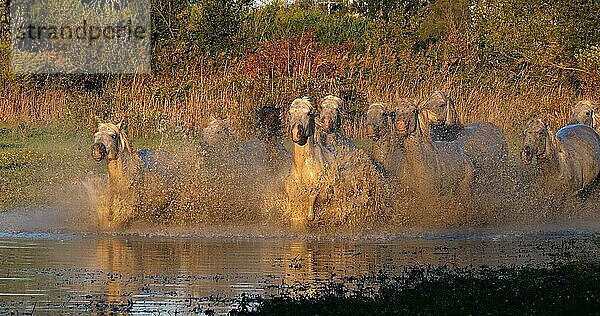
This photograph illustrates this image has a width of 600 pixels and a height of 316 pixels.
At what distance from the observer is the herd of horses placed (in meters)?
15.7

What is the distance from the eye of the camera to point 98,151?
15875 millimetres

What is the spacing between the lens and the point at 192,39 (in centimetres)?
3931

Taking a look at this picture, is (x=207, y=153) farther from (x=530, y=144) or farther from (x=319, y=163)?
(x=530, y=144)

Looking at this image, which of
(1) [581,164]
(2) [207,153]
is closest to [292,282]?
(2) [207,153]

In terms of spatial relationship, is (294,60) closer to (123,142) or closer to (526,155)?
(526,155)

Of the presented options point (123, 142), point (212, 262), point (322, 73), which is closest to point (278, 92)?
point (322, 73)

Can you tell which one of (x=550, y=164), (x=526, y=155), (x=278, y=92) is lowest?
(x=550, y=164)

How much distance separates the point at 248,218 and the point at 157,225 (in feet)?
3.89

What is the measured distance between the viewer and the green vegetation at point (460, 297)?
8.72 meters

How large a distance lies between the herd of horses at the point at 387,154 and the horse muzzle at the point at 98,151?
0.04ft

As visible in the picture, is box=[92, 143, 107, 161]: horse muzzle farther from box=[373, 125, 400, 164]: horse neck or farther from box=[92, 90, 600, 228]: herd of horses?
box=[373, 125, 400, 164]: horse neck

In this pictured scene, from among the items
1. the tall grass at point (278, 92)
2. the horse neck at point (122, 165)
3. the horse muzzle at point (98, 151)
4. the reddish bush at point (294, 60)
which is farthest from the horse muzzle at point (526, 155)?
the reddish bush at point (294, 60)

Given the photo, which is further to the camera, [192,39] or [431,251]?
[192,39]

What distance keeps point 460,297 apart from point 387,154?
7.91 meters
